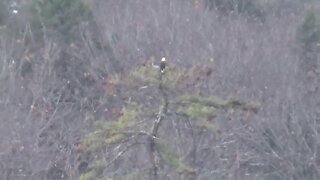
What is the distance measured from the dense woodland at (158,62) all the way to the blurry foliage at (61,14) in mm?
21

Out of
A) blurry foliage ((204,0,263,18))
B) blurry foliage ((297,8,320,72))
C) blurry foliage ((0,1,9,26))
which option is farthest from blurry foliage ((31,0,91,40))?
blurry foliage ((204,0,263,18))

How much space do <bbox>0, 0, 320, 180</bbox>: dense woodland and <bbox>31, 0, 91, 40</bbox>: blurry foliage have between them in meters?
0.02

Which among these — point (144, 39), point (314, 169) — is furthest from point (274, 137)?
point (144, 39)

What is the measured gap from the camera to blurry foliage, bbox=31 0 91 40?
53.3 ft

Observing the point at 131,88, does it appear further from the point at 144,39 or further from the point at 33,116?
the point at 144,39

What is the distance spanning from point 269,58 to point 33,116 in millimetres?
5565

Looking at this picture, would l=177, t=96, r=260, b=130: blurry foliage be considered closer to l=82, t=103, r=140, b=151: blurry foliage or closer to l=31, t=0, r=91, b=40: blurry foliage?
l=82, t=103, r=140, b=151: blurry foliage

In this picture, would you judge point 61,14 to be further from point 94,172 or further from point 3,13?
point 94,172

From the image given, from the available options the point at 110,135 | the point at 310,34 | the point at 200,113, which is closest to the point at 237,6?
the point at 310,34

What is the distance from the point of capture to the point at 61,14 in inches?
645

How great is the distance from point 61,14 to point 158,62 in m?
7.38

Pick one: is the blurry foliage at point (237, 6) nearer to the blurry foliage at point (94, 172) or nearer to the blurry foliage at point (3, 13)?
the blurry foliage at point (3, 13)

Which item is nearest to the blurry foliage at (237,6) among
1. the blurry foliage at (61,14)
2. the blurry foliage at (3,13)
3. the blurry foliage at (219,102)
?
the blurry foliage at (61,14)

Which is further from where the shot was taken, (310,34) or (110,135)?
(310,34)
